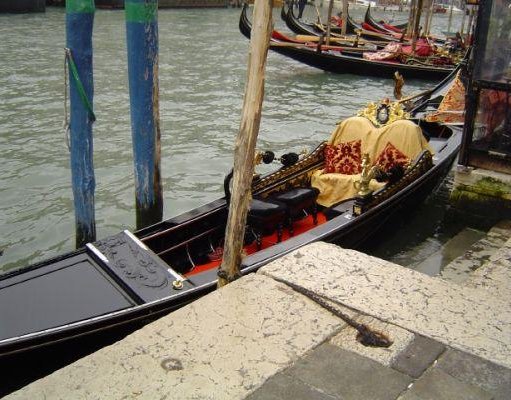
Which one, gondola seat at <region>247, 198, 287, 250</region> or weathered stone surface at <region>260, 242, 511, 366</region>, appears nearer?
weathered stone surface at <region>260, 242, 511, 366</region>

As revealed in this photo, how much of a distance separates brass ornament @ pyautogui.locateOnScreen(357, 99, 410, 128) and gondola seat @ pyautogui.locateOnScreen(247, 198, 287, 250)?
106cm

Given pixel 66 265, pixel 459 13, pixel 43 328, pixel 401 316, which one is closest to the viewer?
pixel 401 316

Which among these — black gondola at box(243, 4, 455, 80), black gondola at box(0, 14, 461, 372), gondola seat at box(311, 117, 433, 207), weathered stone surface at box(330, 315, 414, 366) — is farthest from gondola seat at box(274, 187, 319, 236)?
black gondola at box(243, 4, 455, 80)

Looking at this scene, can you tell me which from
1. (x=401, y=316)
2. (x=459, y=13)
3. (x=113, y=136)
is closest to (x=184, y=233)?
(x=401, y=316)

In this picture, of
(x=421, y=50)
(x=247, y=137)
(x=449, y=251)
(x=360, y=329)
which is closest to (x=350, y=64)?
(x=421, y=50)

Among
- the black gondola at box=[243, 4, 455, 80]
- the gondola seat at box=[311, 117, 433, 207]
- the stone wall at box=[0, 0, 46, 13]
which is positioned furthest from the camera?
the stone wall at box=[0, 0, 46, 13]

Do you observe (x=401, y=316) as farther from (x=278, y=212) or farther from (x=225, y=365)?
(x=278, y=212)

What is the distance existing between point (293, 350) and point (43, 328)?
110 cm

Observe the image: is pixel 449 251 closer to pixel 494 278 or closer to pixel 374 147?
pixel 374 147

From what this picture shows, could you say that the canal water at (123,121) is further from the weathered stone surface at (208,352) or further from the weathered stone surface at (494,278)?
the weathered stone surface at (208,352)

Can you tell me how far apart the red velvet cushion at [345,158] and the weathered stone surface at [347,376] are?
7.76 ft

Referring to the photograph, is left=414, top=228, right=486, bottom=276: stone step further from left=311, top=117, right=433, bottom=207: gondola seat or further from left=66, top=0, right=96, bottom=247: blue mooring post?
left=66, top=0, right=96, bottom=247: blue mooring post

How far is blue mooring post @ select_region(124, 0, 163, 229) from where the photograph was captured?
298 cm

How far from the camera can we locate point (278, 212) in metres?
3.01
